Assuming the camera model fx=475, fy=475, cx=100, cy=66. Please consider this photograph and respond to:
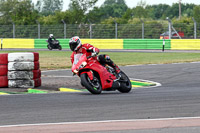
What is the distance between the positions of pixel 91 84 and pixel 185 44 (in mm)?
25640

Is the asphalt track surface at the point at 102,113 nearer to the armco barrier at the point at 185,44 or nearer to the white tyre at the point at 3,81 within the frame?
the white tyre at the point at 3,81

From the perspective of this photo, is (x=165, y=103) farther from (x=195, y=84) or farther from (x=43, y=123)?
(x=195, y=84)

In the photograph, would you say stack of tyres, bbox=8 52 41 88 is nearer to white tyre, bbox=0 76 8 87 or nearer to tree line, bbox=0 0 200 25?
white tyre, bbox=0 76 8 87

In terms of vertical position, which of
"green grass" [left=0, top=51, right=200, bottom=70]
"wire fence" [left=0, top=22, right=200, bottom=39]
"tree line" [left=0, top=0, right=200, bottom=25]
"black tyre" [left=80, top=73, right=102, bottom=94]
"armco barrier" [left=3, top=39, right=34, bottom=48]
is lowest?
"green grass" [left=0, top=51, right=200, bottom=70]

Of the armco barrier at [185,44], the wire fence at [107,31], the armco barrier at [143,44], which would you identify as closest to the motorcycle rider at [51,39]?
the wire fence at [107,31]

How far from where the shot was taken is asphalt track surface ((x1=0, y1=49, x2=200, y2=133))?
5961 millimetres

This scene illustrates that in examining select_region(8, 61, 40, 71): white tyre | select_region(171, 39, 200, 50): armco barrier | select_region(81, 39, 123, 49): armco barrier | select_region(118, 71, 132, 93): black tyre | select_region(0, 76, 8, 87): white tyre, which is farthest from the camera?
select_region(81, 39, 123, 49): armco barrier

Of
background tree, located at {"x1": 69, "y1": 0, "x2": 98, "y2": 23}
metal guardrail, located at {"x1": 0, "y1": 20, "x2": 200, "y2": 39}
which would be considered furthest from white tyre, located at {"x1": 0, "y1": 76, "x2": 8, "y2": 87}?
background tree, located at {"x1": 69, "y1": 0, "x2": 98, "y2": 23}

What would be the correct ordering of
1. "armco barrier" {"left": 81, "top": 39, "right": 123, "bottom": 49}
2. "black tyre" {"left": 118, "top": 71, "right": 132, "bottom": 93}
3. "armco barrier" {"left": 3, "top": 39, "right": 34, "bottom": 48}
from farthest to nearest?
"armco barrier" {"left": 3, "top": 39, "right": 34, "bottom": 48} < "armco barrier" {"left": 81, "top": 39, "right": 123, "bottom": 49} < "black tyre" {"left": 118, "top": 71, "right": 132, "bottom": 93}

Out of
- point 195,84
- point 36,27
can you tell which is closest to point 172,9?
point 36,27

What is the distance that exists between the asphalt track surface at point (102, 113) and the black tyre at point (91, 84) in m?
0.32

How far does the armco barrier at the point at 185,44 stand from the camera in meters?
34.2

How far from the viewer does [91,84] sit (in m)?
9.81

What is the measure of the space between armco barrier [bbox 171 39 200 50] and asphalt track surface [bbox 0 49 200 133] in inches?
979
